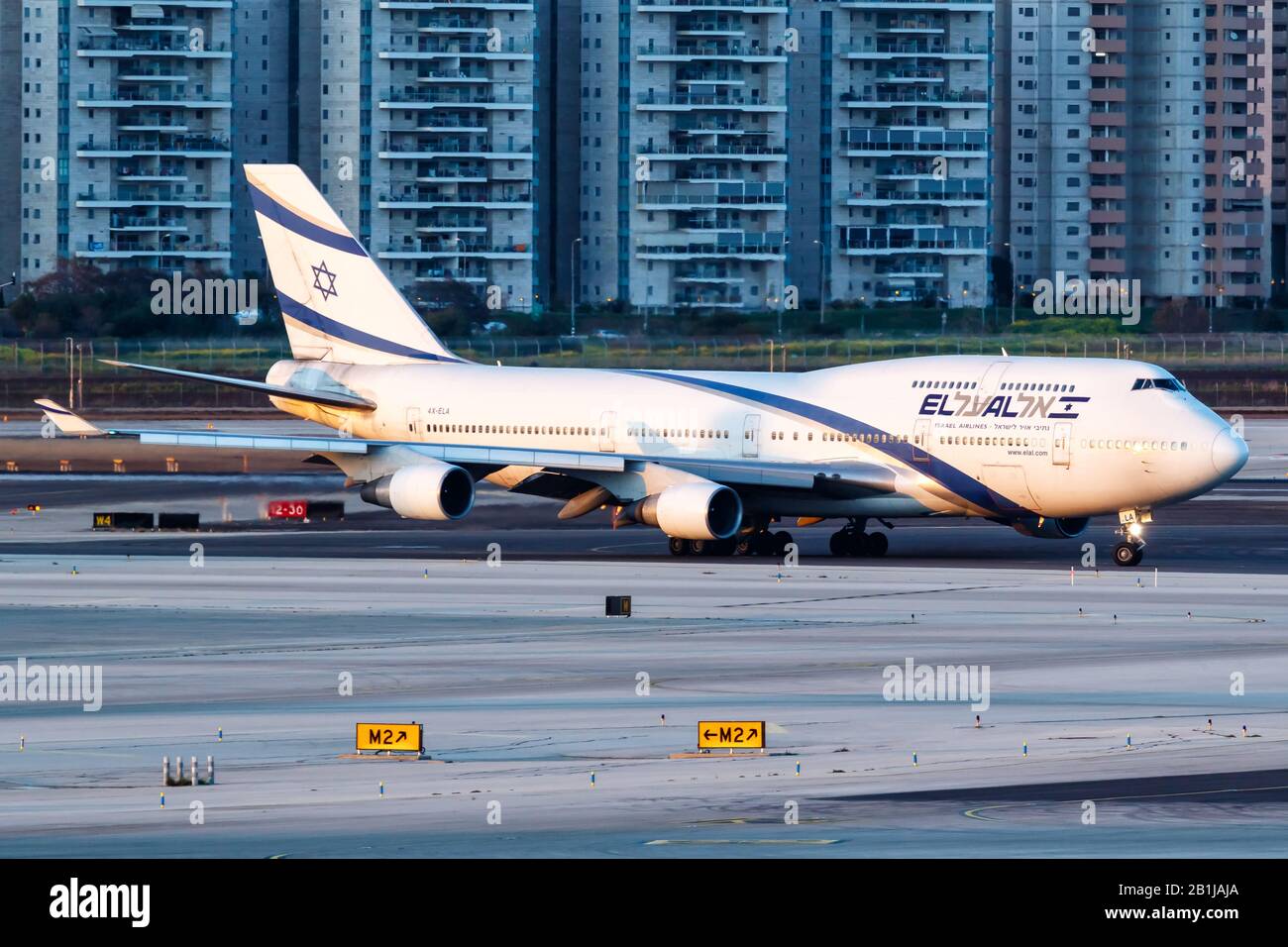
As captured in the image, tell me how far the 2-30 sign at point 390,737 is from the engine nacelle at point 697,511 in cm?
2606

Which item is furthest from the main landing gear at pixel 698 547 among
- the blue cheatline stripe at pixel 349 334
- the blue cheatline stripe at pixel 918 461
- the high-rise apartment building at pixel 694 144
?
the high-rise apartment building at pixel 694 144

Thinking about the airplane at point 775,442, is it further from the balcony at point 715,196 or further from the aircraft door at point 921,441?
the balcony at point 715,196

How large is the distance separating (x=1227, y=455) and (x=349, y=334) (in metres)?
25.6

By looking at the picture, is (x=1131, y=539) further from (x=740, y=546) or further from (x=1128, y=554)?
(x=740, y=546)

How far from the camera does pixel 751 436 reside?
174 ft

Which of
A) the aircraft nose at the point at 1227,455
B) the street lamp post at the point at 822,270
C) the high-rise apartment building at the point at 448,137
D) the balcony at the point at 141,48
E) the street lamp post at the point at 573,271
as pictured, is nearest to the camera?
the aircraft nose at the point at 1227,455

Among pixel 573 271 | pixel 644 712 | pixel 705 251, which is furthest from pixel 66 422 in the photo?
pixel 705 251

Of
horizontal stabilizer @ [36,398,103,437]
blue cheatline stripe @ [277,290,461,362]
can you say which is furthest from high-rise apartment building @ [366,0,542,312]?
horizontal stabilizer @ [36,398,103,437]

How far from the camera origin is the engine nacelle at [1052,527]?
171 ft

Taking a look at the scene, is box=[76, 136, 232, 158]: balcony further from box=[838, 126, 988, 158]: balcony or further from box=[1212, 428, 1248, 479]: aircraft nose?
box=[1212, 428, 1248, 479]: aircraft nose

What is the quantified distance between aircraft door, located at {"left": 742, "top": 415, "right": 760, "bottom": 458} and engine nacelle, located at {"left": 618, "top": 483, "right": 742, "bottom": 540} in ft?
6.62

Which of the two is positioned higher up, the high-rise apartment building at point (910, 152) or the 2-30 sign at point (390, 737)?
the high-rise apartment building at point (910, 152)

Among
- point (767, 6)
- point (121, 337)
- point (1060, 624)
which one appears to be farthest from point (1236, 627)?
point (767, 6)
